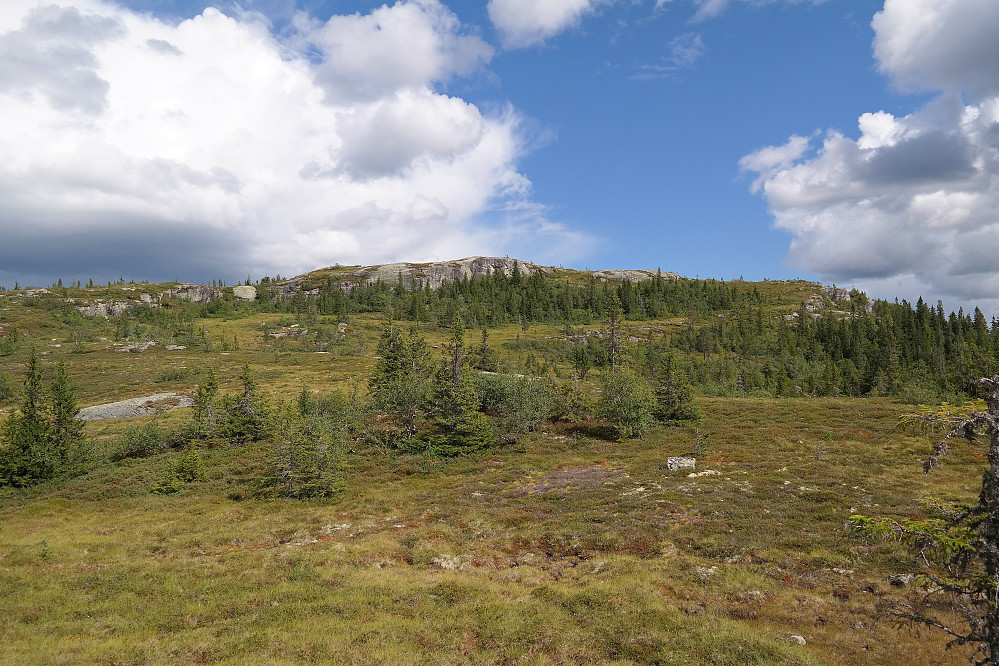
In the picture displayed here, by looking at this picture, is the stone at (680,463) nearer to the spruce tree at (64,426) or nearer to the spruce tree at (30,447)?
the spruce tree at (64,426)

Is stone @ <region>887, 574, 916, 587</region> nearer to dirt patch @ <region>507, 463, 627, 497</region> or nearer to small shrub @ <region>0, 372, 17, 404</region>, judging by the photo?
dirt patch @ <region>507, 463, 627, 497</region>

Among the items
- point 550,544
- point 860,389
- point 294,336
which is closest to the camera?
point 550,544

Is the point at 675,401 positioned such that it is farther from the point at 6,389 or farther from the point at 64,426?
the point at 6,389

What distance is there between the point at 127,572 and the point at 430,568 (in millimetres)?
14731

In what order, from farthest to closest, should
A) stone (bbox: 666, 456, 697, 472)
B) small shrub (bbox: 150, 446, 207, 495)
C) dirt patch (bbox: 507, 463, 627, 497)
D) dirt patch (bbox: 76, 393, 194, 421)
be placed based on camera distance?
dirt patch (bbox: 76, 393, 194, 421), small shrub (bbox: 150, 446, 207, 495), stone (bbox: 666, 456, 697, 472), dirt patch (bbox: 507, 463, 627, 497)

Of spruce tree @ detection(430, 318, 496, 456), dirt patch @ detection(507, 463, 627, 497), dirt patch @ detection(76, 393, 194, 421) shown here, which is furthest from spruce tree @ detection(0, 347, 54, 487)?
dirt patch @ detection(507, 463, 627, 497)

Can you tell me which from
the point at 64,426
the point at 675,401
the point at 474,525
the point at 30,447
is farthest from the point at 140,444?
the point at 675,401

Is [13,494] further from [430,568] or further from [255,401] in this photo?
[430,568]

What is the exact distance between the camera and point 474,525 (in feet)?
96.3

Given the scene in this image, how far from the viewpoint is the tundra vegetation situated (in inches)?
615

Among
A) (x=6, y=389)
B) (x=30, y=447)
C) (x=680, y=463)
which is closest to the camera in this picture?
(x=680, y=463)

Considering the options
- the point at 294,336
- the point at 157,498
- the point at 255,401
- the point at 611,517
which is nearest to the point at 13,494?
the point at 157,498

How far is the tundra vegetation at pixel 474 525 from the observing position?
615 inches

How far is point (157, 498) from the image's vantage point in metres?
38.5
